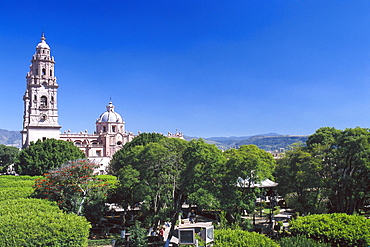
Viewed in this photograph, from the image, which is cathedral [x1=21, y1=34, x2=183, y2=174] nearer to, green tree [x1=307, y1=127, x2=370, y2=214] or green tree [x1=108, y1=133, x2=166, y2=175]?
green tree [x1=108, y1=133, x2=166, y2=175]

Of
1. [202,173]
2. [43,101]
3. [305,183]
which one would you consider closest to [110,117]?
[43,101]

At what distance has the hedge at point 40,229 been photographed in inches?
577

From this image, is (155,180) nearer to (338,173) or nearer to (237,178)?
(237,178)

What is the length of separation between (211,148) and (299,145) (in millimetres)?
11723

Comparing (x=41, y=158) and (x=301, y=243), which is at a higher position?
(x=41, y=158)

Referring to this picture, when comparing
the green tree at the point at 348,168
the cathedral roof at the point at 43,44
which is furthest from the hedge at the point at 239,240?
the cathedral roof at the point at 43,44

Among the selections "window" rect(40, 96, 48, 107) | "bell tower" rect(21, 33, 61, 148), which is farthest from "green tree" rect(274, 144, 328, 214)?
"window" rect(40, 96, 48, 107)

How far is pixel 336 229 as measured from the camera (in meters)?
16.0

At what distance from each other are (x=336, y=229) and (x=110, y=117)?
238 feet

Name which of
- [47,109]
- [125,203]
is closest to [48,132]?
[47,109]

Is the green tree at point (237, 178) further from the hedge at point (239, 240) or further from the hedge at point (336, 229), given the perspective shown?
the hedge at point (239, 240)

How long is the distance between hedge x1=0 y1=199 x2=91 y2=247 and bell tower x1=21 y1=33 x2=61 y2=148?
5149 cm

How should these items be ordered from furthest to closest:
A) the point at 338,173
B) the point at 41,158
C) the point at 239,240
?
the point at 41,158 → the point at 338,173 → the point at 239,240

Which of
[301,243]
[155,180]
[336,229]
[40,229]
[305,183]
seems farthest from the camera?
[305,183]
